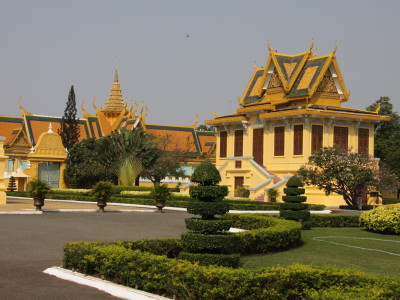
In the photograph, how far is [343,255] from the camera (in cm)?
1434

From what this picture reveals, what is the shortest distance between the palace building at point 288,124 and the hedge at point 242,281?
94.3 ft

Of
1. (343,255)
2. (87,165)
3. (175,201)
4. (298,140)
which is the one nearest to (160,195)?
(175,201)

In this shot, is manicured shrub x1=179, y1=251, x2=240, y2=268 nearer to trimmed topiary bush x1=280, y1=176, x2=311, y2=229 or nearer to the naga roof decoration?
trimmed topiary bush x1=280, y1=176, x2=311, y2=229

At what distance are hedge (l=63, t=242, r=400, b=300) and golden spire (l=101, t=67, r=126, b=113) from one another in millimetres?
55953

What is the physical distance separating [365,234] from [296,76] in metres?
24.1

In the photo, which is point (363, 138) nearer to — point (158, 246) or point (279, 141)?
point (279, 141)

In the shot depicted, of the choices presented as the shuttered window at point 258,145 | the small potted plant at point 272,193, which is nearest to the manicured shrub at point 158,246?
the small potted plant at point 272,193

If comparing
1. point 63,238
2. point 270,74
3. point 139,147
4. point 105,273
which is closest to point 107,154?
point 139,147

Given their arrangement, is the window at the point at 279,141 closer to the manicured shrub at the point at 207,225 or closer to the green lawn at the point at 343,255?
the green lawn at the point at 343,255

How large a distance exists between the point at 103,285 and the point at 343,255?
22.3 ft

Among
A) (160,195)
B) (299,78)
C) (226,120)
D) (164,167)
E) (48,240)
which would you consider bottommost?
(48,240)

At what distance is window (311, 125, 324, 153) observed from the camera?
130ft

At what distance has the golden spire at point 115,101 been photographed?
2586 inches

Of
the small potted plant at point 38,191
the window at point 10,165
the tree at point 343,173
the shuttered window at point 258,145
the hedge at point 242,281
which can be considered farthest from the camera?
the window at point 10,165
